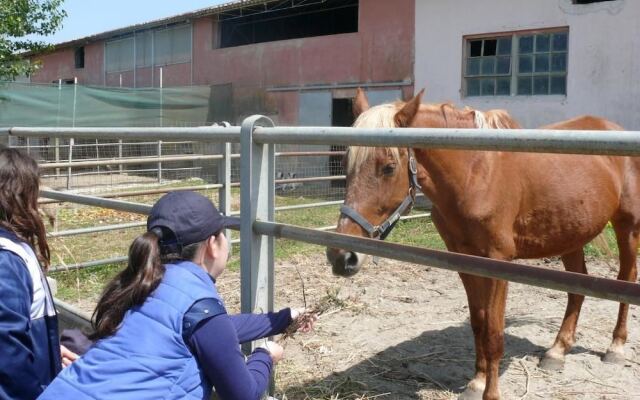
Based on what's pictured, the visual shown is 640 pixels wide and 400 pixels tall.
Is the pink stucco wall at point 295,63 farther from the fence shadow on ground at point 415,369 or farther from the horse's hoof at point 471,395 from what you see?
the horse's hoof at point 471,395

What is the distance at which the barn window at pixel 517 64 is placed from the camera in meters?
10.8

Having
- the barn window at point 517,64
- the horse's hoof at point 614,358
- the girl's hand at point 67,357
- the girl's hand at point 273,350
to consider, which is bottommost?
the horse's hoof at point 614,358

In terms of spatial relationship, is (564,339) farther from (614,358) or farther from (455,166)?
(455,166)

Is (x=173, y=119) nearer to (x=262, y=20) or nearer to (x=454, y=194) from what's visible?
(x=262, y=20)

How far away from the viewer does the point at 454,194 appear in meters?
3.27

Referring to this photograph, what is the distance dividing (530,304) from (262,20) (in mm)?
14925

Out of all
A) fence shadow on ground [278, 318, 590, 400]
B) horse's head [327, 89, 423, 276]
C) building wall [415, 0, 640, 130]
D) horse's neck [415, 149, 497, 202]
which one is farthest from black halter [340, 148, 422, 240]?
building wall [415, 0, 640, 130]

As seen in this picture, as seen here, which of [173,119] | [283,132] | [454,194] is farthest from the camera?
[173,119]

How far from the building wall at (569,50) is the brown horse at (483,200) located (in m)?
6.70

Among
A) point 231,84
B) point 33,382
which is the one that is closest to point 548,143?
point 33,382

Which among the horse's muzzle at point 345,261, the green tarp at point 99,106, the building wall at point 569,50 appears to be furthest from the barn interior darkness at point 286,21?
the horse's muzzle at point 345,261

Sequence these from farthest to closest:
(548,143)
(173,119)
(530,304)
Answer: (173,119), (530,304), (548,143)

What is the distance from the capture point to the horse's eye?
114 inches

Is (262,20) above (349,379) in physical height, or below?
above
